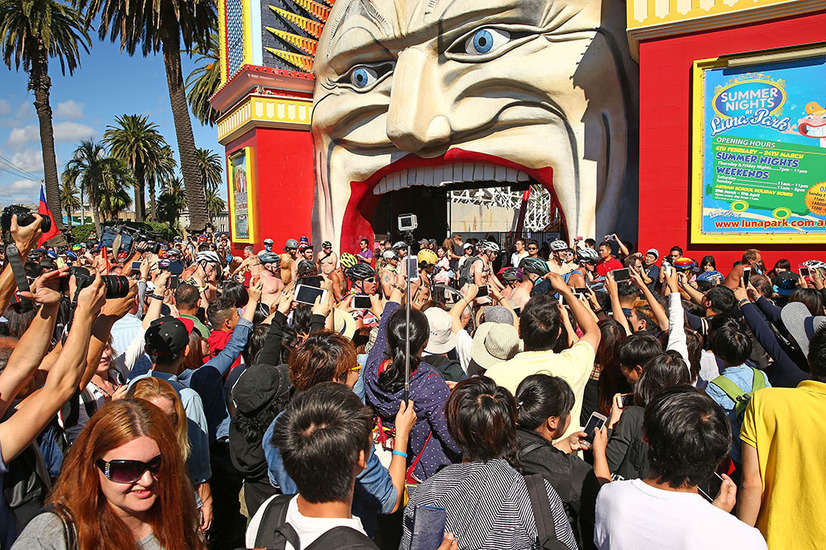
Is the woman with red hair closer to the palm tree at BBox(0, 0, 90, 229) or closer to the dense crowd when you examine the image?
the dense crowd

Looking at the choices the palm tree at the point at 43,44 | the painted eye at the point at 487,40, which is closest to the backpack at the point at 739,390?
the painted eye at the point at 487,40

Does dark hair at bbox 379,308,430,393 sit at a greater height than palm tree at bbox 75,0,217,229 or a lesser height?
lesser

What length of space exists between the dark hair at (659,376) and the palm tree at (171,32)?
675 inches

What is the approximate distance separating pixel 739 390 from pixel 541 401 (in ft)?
3.95

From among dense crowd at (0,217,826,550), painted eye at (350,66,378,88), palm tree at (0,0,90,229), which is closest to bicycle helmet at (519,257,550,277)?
dense crowd at (0,217,826,550)

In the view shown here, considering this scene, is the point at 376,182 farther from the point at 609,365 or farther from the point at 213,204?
the point at 213,204

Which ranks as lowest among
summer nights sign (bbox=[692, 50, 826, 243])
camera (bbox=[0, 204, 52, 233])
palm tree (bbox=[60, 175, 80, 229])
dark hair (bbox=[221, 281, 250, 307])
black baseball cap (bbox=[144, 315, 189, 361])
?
black baseball cap (bbox=[144, 315, 189, 361])

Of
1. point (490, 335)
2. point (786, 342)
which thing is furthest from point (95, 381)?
point (786, 342)

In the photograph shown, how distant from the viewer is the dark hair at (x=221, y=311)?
439cm

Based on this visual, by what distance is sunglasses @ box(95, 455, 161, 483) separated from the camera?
1.52 m

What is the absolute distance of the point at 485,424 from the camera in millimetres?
1915

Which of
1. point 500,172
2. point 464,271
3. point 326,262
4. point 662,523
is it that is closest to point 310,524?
point 662,523

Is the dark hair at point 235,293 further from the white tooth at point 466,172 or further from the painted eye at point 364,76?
the painted eye at point 364,76

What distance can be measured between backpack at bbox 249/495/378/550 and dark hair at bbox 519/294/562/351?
5.13 ft
